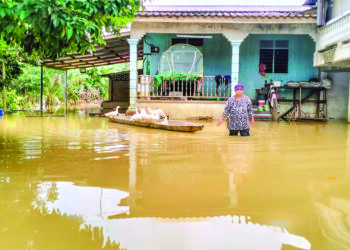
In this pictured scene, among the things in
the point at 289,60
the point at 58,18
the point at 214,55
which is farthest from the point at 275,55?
the point at 58,18

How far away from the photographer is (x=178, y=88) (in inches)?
490

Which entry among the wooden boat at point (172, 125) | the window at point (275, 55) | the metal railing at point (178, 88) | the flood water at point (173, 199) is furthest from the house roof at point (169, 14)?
the flood water at point (173, 199)

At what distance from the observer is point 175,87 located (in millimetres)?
13211

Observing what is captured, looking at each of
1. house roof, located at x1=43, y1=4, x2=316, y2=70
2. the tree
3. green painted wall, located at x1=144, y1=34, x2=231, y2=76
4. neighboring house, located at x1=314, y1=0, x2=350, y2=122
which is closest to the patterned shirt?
neighboring house, located at x1=314, y1=0, x2=350, y2=122

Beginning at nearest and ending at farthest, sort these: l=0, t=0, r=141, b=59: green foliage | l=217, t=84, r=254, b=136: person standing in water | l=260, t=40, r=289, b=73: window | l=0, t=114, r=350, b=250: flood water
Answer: l=0, t=114, r=350, b=250: flood water → l=0, t=0, r=141, b=59: green foliage → l=217, t=84, r=254, b=136: person standing in water → l=260, t=40, r=289, b=73: window

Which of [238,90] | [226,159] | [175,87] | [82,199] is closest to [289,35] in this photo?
[175,87]

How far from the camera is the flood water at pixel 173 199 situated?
2.07 m

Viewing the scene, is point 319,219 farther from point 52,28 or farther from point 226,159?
point 52,28

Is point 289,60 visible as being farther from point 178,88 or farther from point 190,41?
point 178,88

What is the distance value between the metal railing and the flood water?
7.32 meters

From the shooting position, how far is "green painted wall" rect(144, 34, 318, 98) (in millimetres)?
13758

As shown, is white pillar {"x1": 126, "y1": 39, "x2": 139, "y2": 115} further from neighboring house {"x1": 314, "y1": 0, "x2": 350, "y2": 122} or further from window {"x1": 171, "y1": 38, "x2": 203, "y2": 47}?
neighboring house {"x1": 314, "y1": 0, "x2": 350, "y2": 122}

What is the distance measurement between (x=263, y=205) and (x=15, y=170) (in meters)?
2.78

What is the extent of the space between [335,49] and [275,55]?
11.2 ft
